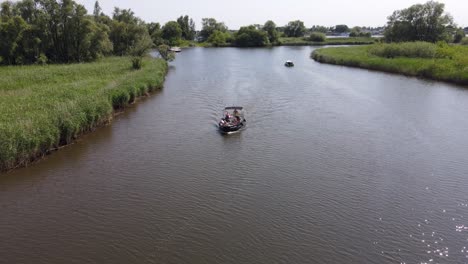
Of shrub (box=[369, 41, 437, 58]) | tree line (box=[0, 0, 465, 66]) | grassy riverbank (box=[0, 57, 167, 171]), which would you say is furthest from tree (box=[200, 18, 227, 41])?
grassy riverbank (box=[0, 57, 167, 171])

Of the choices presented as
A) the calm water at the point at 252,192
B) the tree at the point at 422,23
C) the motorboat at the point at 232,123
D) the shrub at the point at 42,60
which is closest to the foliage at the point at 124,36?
the shrub at the point at 42,60

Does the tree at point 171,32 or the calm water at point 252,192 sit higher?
the tree at point 171,32

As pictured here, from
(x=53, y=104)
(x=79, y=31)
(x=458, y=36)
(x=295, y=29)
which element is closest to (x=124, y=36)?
(x=79, y=31)

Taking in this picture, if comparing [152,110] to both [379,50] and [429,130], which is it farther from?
[379,50]

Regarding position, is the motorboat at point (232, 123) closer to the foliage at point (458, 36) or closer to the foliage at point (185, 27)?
the foliage at point (458, 36)

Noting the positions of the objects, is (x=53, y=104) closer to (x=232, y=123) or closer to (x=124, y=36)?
(x=232, y=123)

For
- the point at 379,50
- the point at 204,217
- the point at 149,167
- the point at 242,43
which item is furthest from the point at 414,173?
the point at 242,43
